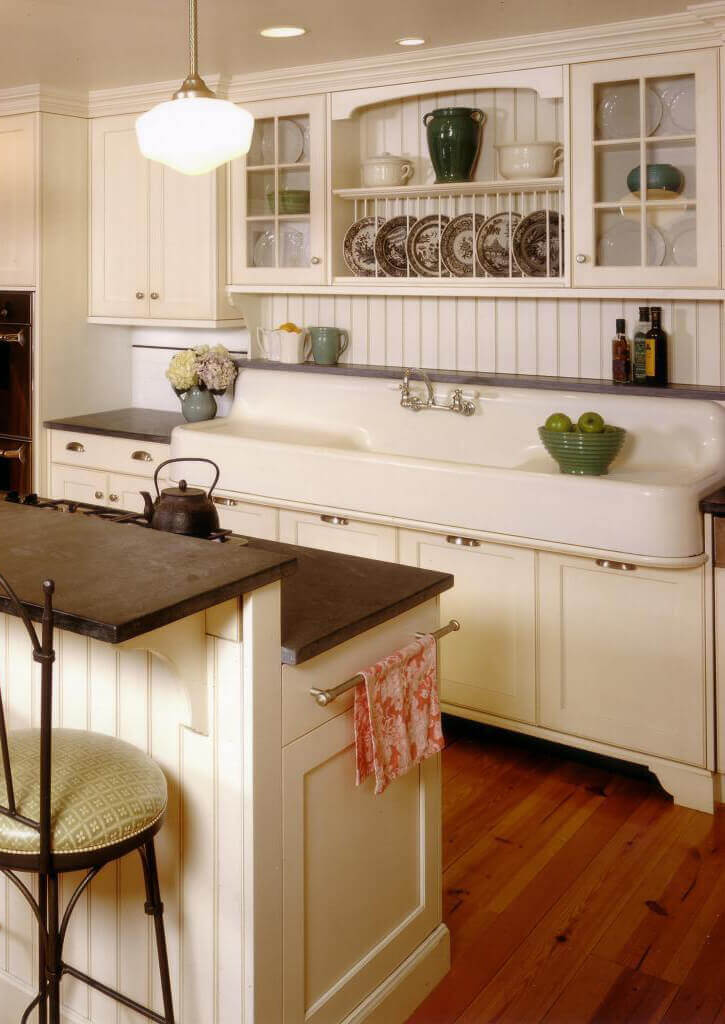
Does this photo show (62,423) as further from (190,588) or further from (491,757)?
(190,588)

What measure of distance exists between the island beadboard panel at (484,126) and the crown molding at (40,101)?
4.32 ft

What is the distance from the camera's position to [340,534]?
11.9ft

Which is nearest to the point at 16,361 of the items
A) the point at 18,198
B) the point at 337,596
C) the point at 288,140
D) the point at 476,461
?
the point at 18,198

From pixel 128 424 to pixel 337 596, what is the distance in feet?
8.94

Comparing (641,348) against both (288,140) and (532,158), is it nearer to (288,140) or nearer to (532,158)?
(532,158)

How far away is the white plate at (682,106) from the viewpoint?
3.22 meters

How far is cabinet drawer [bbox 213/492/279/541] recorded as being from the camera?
3797 millimetres

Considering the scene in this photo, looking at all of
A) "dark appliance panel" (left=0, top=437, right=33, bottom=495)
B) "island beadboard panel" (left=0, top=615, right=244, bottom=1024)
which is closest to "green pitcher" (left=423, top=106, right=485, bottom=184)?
"dark appliance panel" (left=0, top=437, right=33, bottom=495)

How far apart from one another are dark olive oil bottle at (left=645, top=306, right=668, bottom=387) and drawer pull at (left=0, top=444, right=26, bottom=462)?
8.89ft

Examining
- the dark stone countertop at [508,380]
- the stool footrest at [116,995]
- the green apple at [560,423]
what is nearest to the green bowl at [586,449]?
the green apple at [560,423]

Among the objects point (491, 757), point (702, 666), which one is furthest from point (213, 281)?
point (702, 666)

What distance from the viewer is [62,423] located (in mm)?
4492

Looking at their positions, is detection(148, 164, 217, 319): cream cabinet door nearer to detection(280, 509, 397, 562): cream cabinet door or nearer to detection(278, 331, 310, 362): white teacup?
detection(278, 331, 310, 362): white teacup

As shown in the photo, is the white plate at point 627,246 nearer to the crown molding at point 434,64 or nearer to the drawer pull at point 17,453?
the crown molding at point 434,64
